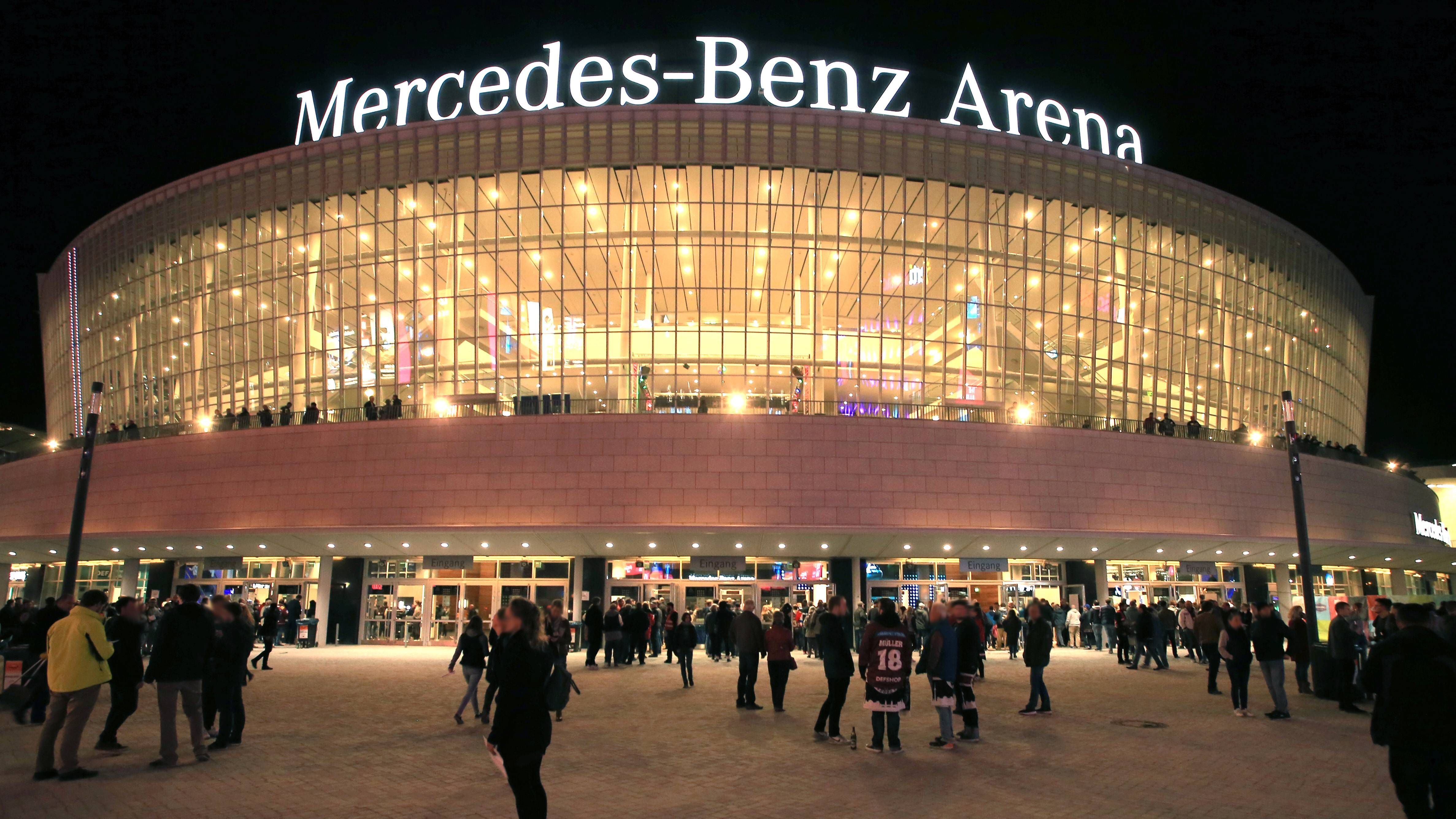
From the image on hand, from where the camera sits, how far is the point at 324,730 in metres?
13.0

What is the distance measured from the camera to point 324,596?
36.1 meters

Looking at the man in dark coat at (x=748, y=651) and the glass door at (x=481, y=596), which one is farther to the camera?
the glass door at (x=481, y=596)

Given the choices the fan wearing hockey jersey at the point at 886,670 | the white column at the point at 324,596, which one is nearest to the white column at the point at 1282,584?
the fan wearing hockey jersey at the point at 886,670

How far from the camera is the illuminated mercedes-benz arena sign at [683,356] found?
112 feet

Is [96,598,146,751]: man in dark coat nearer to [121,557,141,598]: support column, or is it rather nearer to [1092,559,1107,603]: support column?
[1092,559,1107,603]: support column

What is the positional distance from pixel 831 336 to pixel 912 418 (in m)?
4.23

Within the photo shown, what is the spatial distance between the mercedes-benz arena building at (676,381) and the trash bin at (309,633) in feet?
3.41

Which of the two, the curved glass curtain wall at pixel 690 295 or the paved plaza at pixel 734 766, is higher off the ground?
the curved glass curtain wall at pixel 690 295

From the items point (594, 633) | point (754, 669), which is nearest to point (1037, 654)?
point (754, 669)

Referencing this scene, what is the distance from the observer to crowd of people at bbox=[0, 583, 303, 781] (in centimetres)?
962

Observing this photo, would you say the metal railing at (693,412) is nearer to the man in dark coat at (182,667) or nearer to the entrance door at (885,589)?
the entrance door at (885,589)

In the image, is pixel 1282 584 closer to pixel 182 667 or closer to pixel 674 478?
pixel 674 478

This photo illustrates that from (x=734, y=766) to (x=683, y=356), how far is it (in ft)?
84.1

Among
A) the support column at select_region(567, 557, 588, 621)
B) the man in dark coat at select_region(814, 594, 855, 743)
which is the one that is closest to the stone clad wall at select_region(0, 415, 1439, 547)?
the support column at select_region(567, 557, 588, 621)
